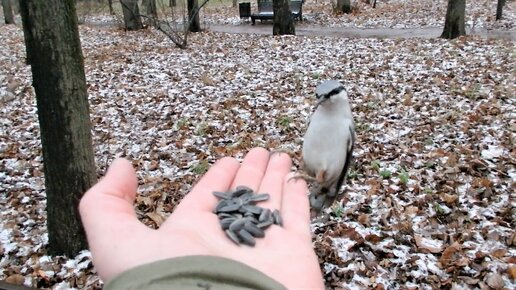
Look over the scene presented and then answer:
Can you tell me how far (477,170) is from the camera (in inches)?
183

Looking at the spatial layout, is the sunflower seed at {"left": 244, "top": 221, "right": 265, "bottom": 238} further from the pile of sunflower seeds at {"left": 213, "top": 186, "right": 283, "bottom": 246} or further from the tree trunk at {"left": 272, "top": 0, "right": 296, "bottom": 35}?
the tree trunk at {"left": 272, "top": 0, "right": 296, "bottom": 35}

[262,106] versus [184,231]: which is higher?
[184,231]

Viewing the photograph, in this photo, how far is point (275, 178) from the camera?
213cm

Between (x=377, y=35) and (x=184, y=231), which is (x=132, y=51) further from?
(x=184, y=231)

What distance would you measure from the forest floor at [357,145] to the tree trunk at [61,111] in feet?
1.31

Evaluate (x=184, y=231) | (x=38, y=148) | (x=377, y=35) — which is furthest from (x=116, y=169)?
(x=377, y=35)

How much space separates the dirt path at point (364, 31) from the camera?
1304cm

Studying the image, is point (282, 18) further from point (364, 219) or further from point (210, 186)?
point (210, 186)

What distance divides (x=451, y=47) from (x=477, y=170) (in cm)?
636

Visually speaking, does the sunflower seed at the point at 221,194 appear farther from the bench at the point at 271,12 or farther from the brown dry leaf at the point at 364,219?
the bench at the point at 271,12

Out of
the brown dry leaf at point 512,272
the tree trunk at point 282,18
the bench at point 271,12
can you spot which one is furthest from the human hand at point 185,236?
the bench at point 271,12

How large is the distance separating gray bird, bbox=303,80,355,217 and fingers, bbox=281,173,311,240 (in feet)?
0.33

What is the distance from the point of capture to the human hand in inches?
56.5

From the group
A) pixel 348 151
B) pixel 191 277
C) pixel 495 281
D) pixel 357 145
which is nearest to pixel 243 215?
pixel 191 277
